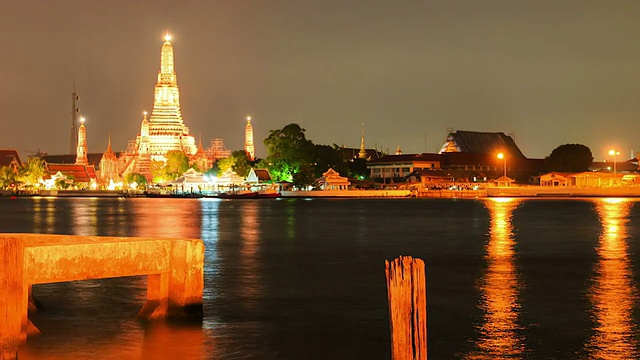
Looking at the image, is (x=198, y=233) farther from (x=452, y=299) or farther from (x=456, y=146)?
(x=456, y=146)

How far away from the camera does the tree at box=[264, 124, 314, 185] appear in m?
99.4

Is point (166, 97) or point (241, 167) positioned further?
point (166, 97)

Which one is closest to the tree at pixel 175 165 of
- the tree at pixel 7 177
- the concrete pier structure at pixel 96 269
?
the tree at pixel 7 177

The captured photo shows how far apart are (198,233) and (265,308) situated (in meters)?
24.3

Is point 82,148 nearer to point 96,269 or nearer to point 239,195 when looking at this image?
point 239,195

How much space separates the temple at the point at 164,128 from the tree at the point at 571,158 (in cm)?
5899

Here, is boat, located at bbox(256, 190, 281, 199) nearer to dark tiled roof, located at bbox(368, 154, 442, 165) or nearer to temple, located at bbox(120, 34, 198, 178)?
dark tiled roof, located at bbox(368, 154, 442, 165)

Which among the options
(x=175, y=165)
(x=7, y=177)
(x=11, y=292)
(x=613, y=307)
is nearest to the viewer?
(x=11, y=292)

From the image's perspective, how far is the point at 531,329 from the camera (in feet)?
47.5

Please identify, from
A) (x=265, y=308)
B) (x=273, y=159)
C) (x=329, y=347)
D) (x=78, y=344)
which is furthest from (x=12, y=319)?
(x=273, y=159)

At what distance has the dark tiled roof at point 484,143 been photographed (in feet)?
495

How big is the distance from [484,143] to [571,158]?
32.3 metres

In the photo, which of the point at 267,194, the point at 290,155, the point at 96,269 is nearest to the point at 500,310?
the point at 96,269

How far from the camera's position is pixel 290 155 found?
330ft
